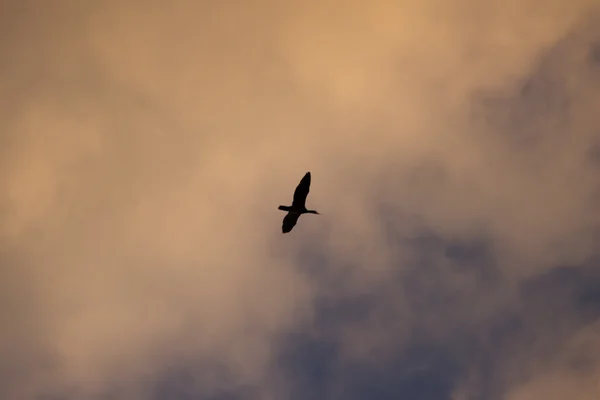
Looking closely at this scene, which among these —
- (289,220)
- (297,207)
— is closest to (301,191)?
(297,207)

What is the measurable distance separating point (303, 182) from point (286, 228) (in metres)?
5.06

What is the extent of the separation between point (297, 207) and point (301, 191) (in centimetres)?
185

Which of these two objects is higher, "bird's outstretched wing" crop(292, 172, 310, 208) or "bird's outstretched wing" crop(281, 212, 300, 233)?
"bird's outstretched wing" crop(292, 172, 310, 208)

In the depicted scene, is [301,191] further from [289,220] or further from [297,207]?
[289,220]

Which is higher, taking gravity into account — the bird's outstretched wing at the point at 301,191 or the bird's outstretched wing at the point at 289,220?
the bird's outstretched wing at the point at 301,191

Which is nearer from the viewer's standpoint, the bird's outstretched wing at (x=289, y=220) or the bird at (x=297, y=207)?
the bird at (x=297, y=207)

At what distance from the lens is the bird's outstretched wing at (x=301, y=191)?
85.6 metres

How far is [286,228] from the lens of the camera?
87062 millimetres

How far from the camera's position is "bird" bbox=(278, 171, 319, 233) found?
281ft

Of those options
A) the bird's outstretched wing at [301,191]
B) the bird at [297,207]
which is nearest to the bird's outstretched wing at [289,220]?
the bird at [297,207]

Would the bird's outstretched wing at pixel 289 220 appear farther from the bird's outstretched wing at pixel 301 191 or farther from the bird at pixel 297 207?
the bird's outstretched wing at pixel 301 191

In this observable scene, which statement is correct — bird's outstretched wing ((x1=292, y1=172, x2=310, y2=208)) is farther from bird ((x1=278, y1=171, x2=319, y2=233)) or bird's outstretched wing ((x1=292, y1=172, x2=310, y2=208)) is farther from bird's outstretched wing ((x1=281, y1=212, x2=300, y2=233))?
bird's outstretched wing ((x1=281, y1=212, x2=300, y2=233))

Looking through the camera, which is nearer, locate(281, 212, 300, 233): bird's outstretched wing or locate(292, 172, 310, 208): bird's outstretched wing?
locate(292, 172, 310, 208): bird's outstretched wing

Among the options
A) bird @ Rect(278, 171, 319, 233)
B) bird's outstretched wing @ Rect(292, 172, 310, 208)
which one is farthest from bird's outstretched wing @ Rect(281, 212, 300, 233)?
bird's outstretched wing @ Rect(292, 172, 310, 208)
